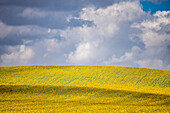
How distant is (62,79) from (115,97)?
19914 mm

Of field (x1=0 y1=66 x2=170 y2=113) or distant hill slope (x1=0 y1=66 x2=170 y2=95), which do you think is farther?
distant hill slope (x1=0 y1=66 x2=170 y2=95)

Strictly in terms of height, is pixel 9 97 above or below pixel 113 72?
below

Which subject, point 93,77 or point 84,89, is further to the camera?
point 93,77

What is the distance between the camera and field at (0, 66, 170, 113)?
3702cm

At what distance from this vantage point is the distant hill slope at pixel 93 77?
5672cm

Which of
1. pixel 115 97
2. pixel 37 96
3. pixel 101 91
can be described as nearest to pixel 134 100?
pixel 115 97

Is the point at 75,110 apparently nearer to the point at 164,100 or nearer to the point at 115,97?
the point at 115,97

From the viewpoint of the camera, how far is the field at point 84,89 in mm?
37019

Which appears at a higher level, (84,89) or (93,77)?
(93,77)

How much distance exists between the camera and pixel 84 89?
51125mm

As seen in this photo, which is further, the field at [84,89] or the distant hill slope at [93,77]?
the distant hill slope at [93,77]

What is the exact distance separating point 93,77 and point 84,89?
13.1 meters

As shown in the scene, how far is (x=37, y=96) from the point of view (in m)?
46.2

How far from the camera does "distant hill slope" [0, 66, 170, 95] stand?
56719mm
